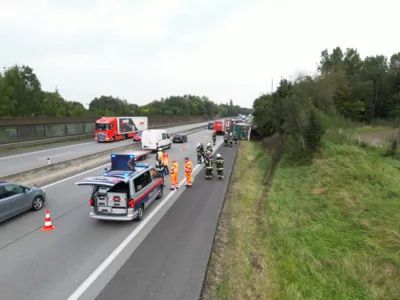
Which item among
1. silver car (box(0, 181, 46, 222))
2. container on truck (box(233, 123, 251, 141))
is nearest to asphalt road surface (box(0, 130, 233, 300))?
silver car (box(0, 181, 46, 222))

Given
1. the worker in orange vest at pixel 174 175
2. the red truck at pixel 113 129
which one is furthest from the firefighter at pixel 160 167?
the red truck at pixel 113 129

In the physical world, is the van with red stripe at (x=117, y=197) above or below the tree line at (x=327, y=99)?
below

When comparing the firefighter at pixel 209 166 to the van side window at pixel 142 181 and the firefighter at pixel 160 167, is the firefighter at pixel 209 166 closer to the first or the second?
the firefighter at pixel 160 167

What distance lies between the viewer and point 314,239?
31.9 ft

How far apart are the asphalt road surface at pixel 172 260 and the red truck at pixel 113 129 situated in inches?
1140

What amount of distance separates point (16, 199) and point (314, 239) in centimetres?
1031

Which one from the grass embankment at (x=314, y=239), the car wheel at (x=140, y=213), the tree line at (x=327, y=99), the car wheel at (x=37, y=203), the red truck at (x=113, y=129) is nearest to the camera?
the grass embankment at (x=314, y=239)

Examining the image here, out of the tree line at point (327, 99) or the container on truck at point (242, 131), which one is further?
the container on truck at point (242, 131)

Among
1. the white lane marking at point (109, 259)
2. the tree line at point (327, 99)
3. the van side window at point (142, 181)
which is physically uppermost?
the tree line at point (327, 99)

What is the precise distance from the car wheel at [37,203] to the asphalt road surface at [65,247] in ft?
0.85

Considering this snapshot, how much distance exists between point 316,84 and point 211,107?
147 metres

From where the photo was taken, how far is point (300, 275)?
7457 mm

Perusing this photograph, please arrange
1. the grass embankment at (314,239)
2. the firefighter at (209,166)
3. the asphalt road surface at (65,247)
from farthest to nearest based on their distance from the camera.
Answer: the firefighter at (209,166) → the grass embankment at (314,239) → the asphalt road surface at (65,247)

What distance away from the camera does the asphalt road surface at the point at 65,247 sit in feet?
21.4
